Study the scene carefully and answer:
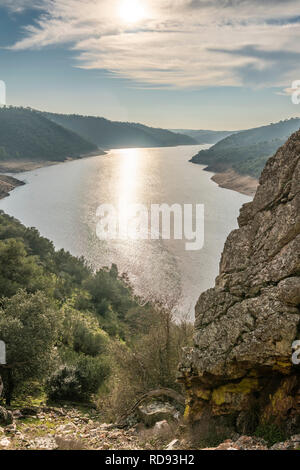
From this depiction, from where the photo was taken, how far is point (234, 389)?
8.89m

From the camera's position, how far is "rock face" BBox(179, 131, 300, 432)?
26.0ft

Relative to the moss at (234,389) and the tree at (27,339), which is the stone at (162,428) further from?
the tree at (27,339)

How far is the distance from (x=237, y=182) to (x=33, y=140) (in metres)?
97.1

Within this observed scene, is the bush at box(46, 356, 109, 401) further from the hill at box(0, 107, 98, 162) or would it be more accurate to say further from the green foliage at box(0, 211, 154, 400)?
the hill at box(0, 107, 98, 162)

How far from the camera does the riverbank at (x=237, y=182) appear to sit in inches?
3469

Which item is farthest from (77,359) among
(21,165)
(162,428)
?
(21,165)

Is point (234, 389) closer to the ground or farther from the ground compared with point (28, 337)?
farther from the ground

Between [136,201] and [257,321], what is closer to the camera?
[257,321]

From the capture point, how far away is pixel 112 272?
1582 inches

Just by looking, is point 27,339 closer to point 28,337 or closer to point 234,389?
point 28,337
